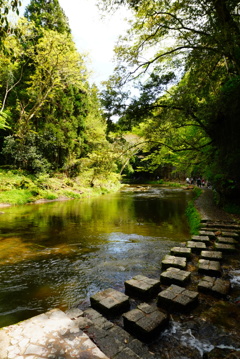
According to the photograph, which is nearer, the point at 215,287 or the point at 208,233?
the point at 215,287

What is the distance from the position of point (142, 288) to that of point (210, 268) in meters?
1.51

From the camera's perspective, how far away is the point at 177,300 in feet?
8.56

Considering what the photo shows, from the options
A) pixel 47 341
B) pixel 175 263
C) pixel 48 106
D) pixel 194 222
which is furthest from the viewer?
pixel 48 106

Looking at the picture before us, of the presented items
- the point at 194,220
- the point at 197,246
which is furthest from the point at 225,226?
the point at 197,246

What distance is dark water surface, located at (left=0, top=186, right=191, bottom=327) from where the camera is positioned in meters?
3.17

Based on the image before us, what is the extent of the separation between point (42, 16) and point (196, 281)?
87.0 feet

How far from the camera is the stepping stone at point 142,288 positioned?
2.93 meters

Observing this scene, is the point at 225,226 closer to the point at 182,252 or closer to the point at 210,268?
the point at 182,252

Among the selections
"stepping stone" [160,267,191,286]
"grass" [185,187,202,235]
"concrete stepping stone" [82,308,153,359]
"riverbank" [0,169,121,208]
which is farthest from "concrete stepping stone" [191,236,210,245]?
"riverbank" [0,169,121,208]

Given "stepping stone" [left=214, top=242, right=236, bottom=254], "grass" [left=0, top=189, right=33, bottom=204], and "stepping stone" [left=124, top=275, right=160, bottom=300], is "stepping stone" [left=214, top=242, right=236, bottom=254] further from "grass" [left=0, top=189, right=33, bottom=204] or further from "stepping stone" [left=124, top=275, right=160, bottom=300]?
"grass" [left=0, top=189, right=33, bottom=204]

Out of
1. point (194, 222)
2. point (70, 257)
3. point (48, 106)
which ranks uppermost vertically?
point (48, 106)

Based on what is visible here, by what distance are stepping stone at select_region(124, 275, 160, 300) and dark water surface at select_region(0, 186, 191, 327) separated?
1.15ft

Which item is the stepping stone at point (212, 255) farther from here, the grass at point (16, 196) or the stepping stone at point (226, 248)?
the grass at point (16, 196)

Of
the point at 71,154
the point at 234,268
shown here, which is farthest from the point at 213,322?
the point at 71,154
